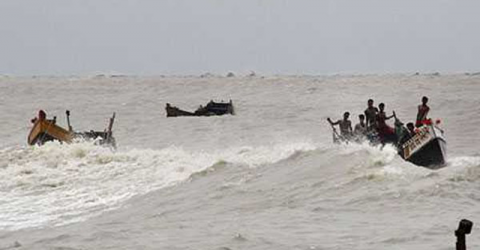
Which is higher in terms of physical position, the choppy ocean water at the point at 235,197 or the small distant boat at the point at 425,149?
the small distant boat at the point at 425,149

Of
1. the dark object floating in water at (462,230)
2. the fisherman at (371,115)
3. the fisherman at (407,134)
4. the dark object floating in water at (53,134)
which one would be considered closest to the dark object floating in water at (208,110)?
the dark object floating in water at (53,134)

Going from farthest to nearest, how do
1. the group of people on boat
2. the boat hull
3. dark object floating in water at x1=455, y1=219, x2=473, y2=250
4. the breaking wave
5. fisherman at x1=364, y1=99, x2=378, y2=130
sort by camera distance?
1. the boat hull
2. fisherman at x1=364, y1=99, x2=378, y2=130
3. the group of people on boat
4. the breaking wave
5. dark object floating in water at x1=455, y1=219, x2=473, y2=250

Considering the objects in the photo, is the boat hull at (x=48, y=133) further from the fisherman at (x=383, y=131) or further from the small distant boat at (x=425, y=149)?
the small distant boat at (x=425, y=149)

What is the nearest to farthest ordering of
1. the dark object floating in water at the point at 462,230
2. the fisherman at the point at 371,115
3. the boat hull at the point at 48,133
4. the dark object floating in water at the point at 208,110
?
1. the dark object floating in water at the point at 462,230
2. the fisherman at the point at 371,115
3. the boat hull at the point at 48,133
4. the dark object floating in water at the point at 208,110

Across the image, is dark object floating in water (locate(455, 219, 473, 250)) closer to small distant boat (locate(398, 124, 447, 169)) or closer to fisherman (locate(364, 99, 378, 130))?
small distant boat (locate(398, 124, 447, 169))

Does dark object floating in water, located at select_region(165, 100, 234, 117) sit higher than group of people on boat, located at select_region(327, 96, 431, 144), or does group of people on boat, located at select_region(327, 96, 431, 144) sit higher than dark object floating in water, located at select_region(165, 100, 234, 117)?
group of people on boat, located at select_region(327, 96, 431, 144)

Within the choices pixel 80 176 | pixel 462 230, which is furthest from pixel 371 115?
pixel 462 230

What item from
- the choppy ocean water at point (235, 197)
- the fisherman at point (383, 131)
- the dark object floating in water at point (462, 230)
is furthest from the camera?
the fisherman at point (383, 131)

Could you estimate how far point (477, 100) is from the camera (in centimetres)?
5266

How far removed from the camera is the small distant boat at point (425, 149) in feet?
60.8

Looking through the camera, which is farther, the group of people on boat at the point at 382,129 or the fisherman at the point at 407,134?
the group of people on boat at the point at 382,129

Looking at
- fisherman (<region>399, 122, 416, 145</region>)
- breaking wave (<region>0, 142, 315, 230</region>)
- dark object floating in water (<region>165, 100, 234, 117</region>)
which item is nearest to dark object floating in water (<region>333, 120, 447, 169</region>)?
fisherman (<region>399, 122, 416, 145</region>)

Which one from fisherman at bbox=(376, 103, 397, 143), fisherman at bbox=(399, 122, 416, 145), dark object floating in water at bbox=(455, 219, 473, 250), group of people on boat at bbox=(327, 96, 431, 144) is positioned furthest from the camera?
fisherman at bbox=(376, 103, 397, 143)

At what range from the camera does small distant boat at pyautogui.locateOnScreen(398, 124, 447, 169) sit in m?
18.5
